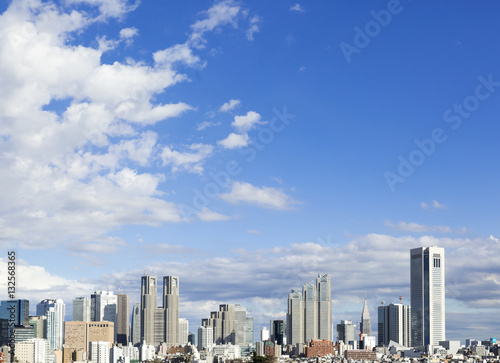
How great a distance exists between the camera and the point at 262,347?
521 ft

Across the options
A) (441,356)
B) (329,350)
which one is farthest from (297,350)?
(441,356)

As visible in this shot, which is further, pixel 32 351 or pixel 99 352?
pixel 99 352

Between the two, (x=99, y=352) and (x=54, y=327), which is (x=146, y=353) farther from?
(x=54, y=327)

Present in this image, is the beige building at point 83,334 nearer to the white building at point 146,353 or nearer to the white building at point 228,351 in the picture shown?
the white building at point 146,353

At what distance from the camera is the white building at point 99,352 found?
141725 millimetres

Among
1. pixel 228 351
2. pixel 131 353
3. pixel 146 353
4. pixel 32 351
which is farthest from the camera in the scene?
pixel 228 351

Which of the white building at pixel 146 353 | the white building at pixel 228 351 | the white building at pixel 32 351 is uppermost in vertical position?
the white building at pixel 32 351

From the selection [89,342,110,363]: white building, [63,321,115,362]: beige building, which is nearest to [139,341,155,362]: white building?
[63,321,115,362]: beige building

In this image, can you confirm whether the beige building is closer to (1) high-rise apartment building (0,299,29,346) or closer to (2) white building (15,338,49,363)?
(1) high-rise apartment building (0,299,29,346)

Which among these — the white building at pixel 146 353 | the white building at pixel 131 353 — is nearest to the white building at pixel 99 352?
the white building at pixel 131 353

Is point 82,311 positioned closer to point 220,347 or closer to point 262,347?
point 220,347

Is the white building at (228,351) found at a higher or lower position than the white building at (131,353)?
lower

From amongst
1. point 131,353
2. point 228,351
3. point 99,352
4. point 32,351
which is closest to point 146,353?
point 131,353

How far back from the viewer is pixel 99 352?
471 feet
